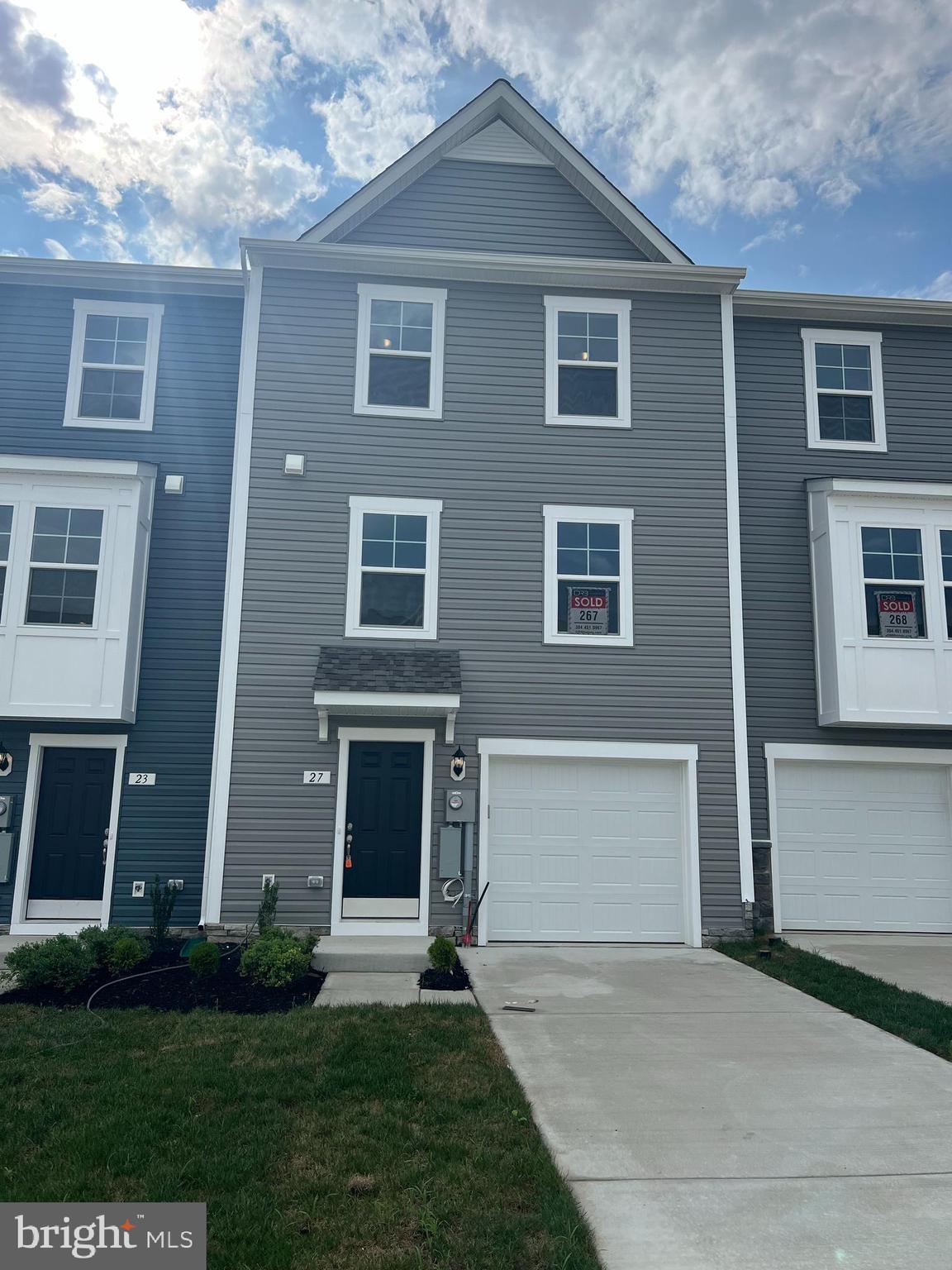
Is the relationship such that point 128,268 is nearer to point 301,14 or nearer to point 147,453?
point 147,453

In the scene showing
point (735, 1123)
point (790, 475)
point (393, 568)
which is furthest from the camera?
point (790, 475)

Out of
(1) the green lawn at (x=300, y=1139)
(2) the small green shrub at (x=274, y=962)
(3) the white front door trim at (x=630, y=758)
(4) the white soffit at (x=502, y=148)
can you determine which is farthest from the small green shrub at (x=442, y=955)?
(4) the white soffit at (x=502, y=148)

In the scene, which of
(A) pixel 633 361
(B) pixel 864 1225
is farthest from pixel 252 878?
(A) pixel 633 361

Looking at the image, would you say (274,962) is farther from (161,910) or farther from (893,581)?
(893,581)

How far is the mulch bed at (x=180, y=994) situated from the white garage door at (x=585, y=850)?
101 inches

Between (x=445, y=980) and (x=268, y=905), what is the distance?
Answer: 227 centimetres

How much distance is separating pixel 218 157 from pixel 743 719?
1592cm

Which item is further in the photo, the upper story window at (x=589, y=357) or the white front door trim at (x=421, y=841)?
the upper story window at (x=589, y=357)

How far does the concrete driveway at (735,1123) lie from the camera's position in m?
3.35

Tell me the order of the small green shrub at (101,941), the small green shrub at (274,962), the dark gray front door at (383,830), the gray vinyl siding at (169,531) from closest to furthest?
the small green shrub at (274,962)
the small green shrub at (101,941)
the dark gray front door at (383,830)
the gray vinyl siding at (169,531)

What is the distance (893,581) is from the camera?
10.4 meters

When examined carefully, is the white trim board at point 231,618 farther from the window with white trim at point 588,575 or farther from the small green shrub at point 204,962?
the window with white trim at point 588,575

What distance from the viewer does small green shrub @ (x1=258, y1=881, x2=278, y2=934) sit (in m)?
8.78

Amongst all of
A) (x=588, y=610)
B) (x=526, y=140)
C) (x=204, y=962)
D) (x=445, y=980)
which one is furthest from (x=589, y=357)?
(x=204, y=962)
